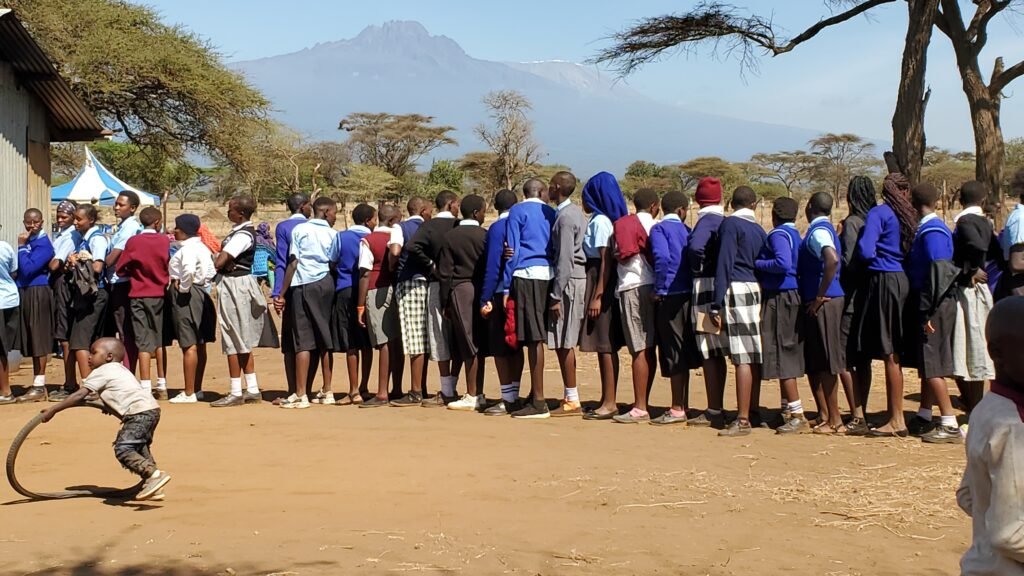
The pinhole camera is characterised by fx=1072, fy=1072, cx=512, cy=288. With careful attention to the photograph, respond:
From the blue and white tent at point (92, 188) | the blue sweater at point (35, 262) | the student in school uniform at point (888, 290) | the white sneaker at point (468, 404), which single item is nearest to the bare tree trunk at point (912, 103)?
the student in school uniform at point (888, 290)

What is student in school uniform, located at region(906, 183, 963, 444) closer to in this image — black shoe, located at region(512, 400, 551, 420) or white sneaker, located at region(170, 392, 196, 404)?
black shoe, located at region(512, 400, 551, 420)

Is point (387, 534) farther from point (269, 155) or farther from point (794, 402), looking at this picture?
point (269, 155)

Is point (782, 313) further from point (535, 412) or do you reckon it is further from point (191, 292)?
point (191, 292)

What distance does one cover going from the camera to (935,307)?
26.0 ft

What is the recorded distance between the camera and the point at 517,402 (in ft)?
31.8

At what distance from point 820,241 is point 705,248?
0.88m

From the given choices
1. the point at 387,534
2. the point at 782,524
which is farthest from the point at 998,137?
the point at 387,534

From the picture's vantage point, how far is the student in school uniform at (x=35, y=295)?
1037 centimetres

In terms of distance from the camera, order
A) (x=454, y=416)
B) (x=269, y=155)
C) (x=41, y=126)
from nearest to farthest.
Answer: (x=454, y=416), (x=41, y=126), (x=269, y=155)

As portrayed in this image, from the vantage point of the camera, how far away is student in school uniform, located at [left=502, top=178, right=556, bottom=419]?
361 inches

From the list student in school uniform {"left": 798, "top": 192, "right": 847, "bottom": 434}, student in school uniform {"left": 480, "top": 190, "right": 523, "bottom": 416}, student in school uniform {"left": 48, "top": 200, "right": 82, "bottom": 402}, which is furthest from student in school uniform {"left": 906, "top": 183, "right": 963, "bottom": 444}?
student in school uniform {"left": 48, "top": 200, "right": 82, "bottom": 402}

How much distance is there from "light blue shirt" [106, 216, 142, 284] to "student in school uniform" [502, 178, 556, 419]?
3625 mm

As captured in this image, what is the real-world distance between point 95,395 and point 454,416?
141 inches

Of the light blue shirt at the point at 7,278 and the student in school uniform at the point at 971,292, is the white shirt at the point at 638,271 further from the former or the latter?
the light blue shirt at the point at 7,278
